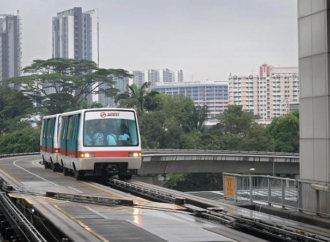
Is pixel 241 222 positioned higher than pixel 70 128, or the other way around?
pixel 70 128

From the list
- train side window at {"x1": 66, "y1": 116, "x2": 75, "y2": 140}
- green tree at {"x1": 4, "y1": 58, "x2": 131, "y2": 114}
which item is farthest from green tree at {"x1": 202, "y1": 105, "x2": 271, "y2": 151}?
train side window at {"x1": 66, "y1": 116, "x2": 75, "y2": 140}

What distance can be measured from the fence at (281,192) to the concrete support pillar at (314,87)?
35.8 inches

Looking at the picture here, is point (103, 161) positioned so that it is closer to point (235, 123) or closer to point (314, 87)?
point (314, 87)

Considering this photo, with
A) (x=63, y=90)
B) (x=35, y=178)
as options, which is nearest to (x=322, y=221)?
(x=35, y=178)

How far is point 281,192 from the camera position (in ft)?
69.3

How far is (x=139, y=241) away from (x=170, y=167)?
193ft

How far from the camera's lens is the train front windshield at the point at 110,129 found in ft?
98.5

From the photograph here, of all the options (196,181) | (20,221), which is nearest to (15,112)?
(196,181)

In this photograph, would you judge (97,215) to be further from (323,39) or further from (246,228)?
(323,39)

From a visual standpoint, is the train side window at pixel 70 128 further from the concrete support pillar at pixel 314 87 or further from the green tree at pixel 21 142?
the green tree at pixel 21 142

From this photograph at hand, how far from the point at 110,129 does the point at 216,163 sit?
48364 millimetres

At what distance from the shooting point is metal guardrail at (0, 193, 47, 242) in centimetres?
1527

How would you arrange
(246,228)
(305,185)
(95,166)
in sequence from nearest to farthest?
(246,228) < (305,185) < (95,166)

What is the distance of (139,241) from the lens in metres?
15.0
